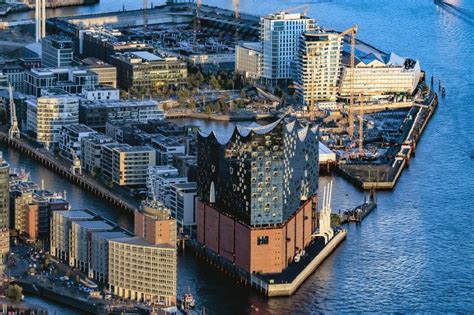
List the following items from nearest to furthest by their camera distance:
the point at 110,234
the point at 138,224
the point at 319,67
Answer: the point at 110,234 < the point at 138,224 < the point at 319,67

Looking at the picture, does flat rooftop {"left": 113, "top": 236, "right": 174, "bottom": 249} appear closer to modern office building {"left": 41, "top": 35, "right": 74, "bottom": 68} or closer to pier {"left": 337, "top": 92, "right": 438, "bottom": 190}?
pier {"left": 337, "top": 92, "right": 438, "bottom": 190}

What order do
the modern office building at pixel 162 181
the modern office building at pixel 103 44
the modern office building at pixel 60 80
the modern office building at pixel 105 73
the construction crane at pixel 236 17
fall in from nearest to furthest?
the modern office building at pixel 162 181, the modern office building at pixel 60 80, the modern office building at pixel 105 73, the modern office building at pixel 103 44, the construction crane at pixel 236 17

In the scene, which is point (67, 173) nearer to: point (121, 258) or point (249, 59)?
point (121, 258)

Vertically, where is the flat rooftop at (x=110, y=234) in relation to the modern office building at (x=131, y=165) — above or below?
above

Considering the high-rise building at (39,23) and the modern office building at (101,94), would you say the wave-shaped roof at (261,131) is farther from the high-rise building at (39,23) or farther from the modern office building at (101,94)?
the high-rise building at (39,23)

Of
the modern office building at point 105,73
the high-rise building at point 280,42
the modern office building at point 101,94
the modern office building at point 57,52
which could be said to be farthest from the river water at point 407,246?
the modern office building at point 57,52

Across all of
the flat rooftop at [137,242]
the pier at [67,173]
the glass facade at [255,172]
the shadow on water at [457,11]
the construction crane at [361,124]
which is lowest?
the pier at [67,173]

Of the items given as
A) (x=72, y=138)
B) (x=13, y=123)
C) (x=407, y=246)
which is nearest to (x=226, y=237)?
(x=407, y=246)
